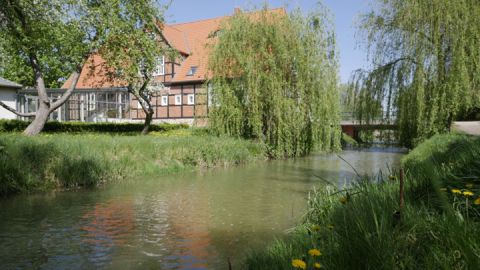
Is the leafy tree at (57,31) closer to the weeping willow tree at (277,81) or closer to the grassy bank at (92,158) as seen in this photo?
the weeping willow tree at (277,81)

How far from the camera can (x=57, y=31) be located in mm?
16969

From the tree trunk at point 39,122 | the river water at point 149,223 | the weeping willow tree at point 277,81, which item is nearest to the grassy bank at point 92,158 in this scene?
the river water at point 149,223

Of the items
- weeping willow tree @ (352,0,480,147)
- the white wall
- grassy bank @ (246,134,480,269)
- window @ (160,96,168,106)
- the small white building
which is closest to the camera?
grassy bank @ (246,134,480,269)

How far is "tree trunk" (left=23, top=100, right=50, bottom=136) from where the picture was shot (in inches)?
664

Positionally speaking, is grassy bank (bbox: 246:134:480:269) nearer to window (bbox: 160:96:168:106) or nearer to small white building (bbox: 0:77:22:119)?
small white building (bbox: 0:77:22:119)

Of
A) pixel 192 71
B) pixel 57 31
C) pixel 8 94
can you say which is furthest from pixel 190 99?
pixel 57 31

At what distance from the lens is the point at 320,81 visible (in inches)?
740

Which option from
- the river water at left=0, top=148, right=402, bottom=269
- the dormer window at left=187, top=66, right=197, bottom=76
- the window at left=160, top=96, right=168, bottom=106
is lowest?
the river water at left=0, top=148, right=402, bottom=269

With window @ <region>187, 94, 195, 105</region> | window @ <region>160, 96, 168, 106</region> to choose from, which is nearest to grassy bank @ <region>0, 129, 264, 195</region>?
window @ <region>187, 94, 195, 105</region>

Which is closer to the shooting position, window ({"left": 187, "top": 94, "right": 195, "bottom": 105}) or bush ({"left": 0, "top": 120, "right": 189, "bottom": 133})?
bush ({"left": 0, "top": 120, "right": 189, "bottom": 133})

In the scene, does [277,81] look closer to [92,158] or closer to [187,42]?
[92,158]

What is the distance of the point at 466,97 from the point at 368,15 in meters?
5.90

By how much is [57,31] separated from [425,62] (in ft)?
48.1

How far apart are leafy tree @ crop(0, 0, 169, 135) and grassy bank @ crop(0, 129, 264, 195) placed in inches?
227
